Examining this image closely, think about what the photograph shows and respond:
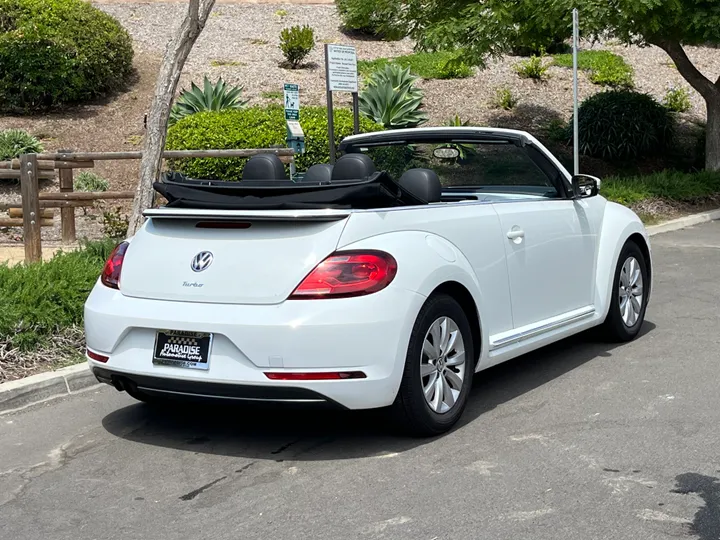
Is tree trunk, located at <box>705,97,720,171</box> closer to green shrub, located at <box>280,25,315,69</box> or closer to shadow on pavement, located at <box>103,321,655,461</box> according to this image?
green shrub, located at <box>280,25,315,69</box>

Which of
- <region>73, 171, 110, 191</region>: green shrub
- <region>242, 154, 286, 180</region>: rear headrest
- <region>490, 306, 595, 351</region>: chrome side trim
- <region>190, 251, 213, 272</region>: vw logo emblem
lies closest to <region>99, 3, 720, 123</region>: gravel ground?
<region>73, 171, 110, 191</region>: green shrub

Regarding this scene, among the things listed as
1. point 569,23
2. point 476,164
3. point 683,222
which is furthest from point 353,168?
point 569,23

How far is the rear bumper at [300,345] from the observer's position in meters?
5.05

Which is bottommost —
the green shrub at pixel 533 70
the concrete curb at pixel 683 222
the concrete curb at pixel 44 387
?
the concrete curb at pixel 683 222

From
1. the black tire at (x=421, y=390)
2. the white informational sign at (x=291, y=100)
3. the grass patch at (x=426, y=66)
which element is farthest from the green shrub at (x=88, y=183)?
the black tire at (x=421, y=390)

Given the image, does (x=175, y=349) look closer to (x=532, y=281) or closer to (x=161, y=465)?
(x=161, y=465)

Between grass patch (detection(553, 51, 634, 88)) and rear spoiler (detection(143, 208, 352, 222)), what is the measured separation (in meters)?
22.5

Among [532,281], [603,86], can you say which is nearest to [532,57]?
[603,86]

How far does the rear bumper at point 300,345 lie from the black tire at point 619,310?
2.68m

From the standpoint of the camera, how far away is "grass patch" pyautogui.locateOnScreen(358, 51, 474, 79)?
82.3 ft

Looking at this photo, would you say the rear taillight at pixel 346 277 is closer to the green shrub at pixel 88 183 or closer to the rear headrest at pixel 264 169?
the rear headrest at pixel 264 169

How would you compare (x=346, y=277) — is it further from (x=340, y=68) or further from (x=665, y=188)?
(x=665, y=188)

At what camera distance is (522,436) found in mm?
5570

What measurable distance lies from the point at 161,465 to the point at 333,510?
44.3 inches
